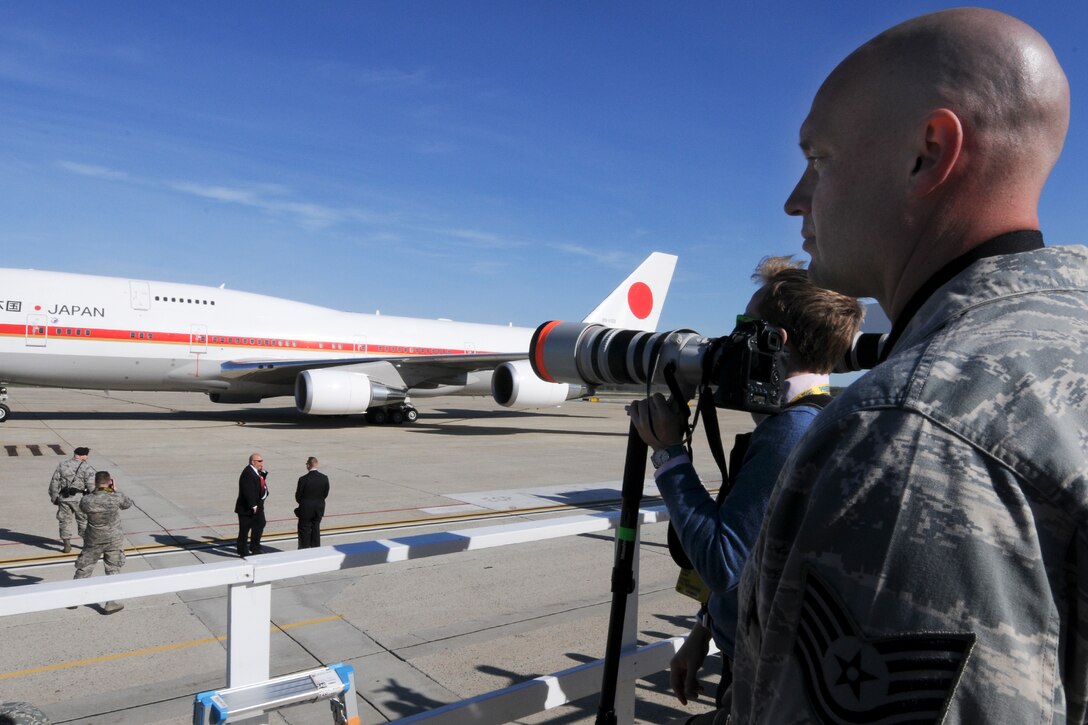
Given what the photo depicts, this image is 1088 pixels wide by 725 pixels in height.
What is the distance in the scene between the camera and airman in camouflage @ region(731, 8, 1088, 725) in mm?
694

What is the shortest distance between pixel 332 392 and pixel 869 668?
65.1 feet

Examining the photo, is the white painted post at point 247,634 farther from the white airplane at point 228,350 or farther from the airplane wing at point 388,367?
the airplane wing at point 388,367

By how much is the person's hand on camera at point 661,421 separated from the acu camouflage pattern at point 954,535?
1153mm

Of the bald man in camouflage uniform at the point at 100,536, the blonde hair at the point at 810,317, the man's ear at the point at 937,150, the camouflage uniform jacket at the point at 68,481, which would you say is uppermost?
the man's ear at the point at 937,150

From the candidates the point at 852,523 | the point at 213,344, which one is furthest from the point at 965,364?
the point at 213,344

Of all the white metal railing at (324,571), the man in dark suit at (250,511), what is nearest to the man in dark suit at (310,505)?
the man in dark suit at (250,511)

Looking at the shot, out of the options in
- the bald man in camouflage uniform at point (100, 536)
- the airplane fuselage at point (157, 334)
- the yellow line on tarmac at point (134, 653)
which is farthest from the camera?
the airplane fuselage at point (157, 334)

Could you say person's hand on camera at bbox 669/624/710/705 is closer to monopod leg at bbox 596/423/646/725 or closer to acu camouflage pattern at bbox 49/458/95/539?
monopod leg at bbox 596/423/646/725

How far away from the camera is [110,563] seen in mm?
6695

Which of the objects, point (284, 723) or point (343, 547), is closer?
point (343, 547)

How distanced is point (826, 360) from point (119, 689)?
443 cm

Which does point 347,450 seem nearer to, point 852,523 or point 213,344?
point 213,344

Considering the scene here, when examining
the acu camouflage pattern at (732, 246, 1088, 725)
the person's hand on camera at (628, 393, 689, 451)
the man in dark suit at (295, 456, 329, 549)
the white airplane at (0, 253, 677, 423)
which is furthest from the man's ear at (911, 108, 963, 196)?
the white airplane at (0, 253, 677, 423)

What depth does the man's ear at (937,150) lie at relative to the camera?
887 mm
